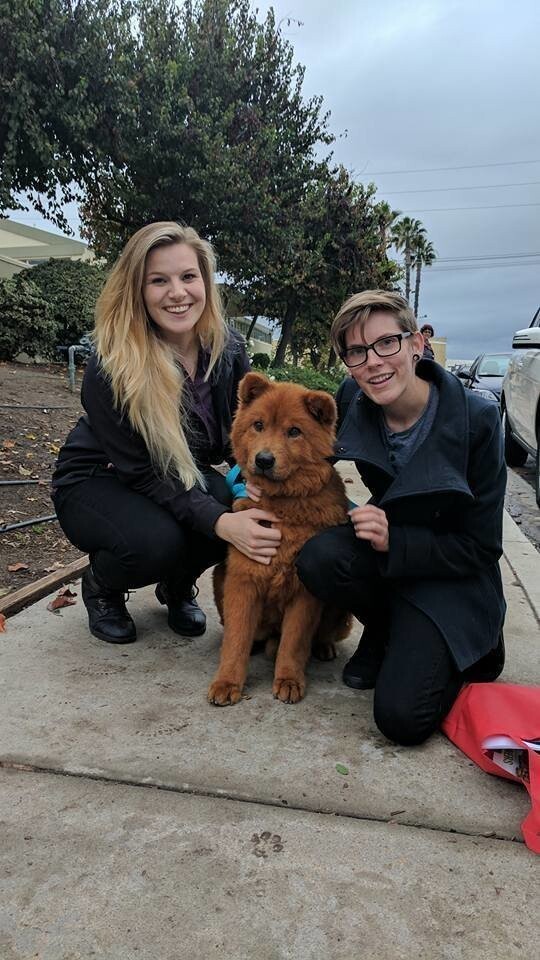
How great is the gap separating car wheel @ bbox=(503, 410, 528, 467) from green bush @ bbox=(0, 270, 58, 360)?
7.97m

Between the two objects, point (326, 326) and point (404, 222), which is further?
point (404, 222)

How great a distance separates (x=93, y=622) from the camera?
11.1 feet

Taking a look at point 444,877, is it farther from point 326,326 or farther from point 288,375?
point 326,326

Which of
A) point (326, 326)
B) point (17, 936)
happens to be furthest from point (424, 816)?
point (326, 326)

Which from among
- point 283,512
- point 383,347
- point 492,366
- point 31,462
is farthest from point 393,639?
point 492,366

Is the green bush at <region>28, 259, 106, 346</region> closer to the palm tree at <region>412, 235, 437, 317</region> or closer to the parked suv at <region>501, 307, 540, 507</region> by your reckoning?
the parked suv at <region>501, 307, 540, 507</region>

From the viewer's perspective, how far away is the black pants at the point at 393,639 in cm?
247

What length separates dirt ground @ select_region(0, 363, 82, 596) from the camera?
4.57 metres

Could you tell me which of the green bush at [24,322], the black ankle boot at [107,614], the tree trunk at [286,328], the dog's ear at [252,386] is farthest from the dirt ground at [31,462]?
the tree trunk at [286,328]

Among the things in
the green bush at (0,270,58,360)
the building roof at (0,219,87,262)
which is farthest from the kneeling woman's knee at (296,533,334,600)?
the building roof at (0,219,87,262)

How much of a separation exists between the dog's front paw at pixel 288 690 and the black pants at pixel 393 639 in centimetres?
37

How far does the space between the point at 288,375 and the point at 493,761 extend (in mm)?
15366

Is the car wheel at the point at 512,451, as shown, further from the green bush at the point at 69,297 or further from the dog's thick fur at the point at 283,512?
the green bush at the point at 69,297

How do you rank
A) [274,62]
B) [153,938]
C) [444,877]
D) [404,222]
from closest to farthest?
1. [153,938]
2. [444,877]
3. [274,62]
4. [404,222]
